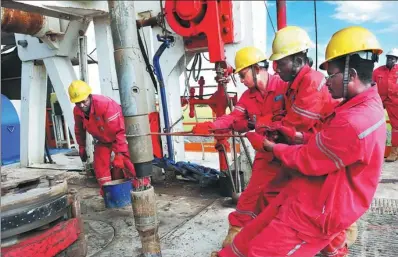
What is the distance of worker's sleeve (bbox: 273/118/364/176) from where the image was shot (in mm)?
1631

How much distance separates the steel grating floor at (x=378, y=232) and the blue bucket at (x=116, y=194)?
7.86ft

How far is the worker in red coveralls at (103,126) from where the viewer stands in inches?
155

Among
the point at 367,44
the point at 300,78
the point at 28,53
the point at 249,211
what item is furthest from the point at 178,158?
the point at 367,44

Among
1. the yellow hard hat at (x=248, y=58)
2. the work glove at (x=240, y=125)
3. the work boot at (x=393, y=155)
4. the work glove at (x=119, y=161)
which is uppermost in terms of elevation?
the yellow hard hat at (x=248, y=58)

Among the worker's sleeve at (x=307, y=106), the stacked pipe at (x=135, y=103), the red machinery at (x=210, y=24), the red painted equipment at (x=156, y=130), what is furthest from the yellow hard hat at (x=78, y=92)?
the worker's sleeve at (x=307, y=106)

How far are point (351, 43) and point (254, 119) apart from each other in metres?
1.41

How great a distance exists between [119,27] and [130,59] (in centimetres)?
17

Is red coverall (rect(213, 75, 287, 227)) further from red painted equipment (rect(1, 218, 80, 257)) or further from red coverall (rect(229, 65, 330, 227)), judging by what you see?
red painted equipment (rect(1, 218, 80, 257))

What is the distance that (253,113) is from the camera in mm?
3129

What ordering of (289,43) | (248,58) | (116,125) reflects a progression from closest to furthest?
(289,43), (248,58), (116,125)

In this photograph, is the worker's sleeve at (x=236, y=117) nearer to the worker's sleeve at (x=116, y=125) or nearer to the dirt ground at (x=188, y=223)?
the dirt ground at (x=188, y=223)

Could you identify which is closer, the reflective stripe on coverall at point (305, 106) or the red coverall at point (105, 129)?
the reflective stripe on coverall at point (305, 106)

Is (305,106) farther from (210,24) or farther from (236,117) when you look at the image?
(210,24)

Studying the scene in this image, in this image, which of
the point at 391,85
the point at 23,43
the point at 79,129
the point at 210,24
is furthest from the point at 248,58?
the point at 23,43
